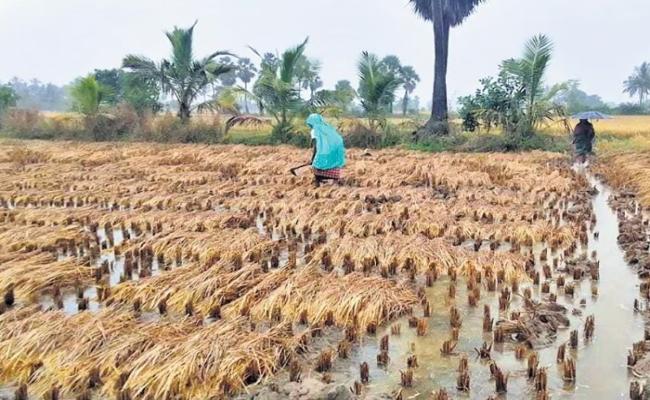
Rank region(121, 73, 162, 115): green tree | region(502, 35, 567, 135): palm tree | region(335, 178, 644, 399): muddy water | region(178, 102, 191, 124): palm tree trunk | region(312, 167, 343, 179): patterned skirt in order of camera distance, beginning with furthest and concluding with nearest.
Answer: region(121, 73, 162, 115): green tree < region(178, 102, 191, 124): palm tree trunk < region(502, 35, 567, 135): palm tree < region(312, 167, 343, 179): patterned skirt < region(335, 178, 644, 399): muddy water

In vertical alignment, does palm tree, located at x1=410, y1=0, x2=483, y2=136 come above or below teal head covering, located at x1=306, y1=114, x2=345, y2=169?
above

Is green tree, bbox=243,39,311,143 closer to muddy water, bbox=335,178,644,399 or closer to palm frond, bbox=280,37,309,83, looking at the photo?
palm frond, bbox=280,37,309,83

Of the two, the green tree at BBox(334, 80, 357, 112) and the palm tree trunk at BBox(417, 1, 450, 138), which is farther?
the palm tree trunk at BBox(417, 1, 450, 138)

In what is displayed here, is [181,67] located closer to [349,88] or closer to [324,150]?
[349,88]

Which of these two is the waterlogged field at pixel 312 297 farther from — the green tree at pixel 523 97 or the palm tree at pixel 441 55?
the palm tree at pixel 441 55

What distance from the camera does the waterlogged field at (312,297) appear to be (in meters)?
3.05

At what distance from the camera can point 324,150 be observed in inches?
376

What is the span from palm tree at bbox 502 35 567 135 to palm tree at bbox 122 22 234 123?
9769 mm

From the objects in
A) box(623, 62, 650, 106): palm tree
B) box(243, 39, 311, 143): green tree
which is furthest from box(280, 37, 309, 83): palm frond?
box(623, 62, 650, 106): palm tree

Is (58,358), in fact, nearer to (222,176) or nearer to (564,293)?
(564,293)

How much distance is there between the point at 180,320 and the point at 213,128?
54.3 ft

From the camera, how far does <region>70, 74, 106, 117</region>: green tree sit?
21.2 meters

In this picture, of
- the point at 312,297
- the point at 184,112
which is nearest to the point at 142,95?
the point at 184,112

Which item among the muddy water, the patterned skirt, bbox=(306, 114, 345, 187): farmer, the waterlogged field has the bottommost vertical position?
the muddy water
